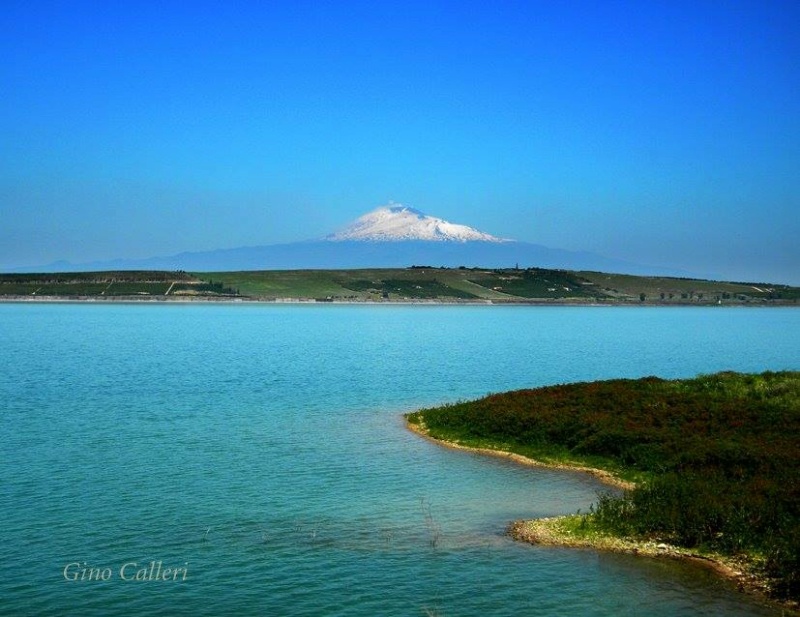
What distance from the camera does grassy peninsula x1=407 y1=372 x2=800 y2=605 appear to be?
71.9 feet

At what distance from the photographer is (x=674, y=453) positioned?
31.1 metres

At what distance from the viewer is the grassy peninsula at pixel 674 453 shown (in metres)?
21.9

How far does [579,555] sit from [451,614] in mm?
5448
